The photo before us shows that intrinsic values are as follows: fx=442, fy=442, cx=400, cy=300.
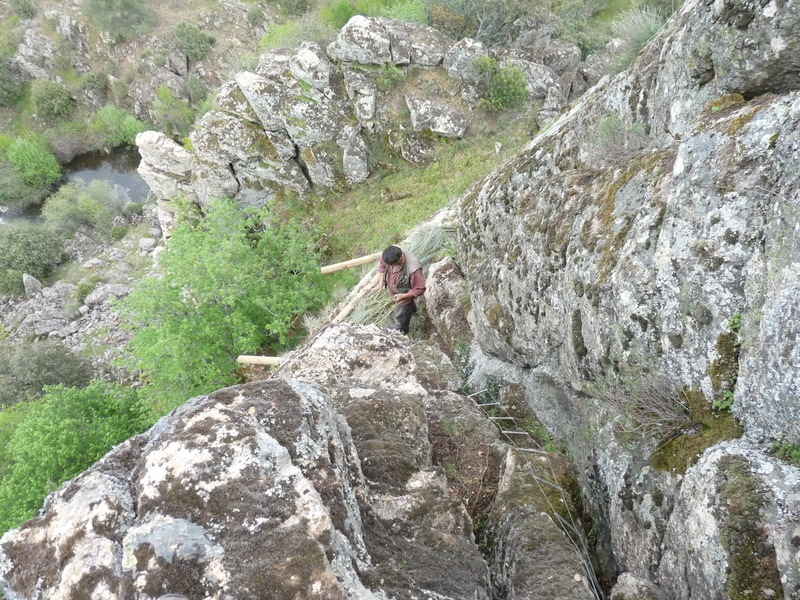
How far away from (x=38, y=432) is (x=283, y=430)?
1514 centimetres

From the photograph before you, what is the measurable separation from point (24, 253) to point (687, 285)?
3805cm

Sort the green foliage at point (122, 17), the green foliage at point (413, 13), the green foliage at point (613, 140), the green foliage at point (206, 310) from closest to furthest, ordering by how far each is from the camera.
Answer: the green foliage at point (613, 140) → the green foliage at point (206, 310) → the green foliage at point (413, 13) → the green foliage at point (122, 17)

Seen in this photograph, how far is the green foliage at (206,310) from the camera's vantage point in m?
→ 13.0

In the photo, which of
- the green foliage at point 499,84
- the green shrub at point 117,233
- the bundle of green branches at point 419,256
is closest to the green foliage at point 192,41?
the green shrub at point 117,233

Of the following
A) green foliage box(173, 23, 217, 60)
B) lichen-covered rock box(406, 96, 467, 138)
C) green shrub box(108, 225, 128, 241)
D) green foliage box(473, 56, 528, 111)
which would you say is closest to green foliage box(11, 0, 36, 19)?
green foliage box(173, 23, 217, 60)

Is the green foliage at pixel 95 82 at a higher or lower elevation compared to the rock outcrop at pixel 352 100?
higher

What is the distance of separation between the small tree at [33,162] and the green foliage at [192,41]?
1459cm

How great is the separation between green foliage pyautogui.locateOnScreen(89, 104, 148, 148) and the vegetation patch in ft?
148

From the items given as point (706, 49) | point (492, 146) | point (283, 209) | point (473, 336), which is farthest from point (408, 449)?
point (283, 209)

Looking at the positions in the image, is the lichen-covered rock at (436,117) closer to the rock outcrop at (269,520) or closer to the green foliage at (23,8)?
the rock outcrop at (269,520)

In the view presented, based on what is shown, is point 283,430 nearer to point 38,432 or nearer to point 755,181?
point 755,181

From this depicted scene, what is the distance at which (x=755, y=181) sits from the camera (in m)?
3.13

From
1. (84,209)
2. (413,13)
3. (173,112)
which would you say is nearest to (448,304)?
(413,13)

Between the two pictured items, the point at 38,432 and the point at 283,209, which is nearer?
the point at 38,432
